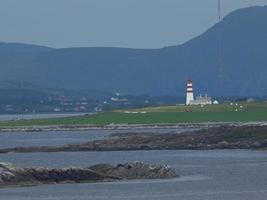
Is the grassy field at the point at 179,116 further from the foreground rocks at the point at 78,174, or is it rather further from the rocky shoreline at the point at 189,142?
the foreground rocks at the point at 78,174

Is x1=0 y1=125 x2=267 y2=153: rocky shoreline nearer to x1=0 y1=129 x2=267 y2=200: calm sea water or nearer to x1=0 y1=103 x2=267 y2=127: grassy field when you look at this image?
x1=0 y1=129 x2=267 y2=200: calm sea water

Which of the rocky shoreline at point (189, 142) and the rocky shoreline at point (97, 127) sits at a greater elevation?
the rocky shoreline at point (97, 127)

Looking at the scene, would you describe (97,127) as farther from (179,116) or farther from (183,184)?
(183,184)

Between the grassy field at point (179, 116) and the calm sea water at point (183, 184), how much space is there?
1876 inches

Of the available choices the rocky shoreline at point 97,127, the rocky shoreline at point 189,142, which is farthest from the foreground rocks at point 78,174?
the rocky shoreline at point 97,127

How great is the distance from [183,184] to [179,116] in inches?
3108

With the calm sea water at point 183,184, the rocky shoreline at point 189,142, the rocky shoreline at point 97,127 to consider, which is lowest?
the calm sea water at point 183,184

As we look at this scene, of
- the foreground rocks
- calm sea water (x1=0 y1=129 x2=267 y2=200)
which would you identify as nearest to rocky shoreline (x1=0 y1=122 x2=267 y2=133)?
calm sea water (x1=0 y1=129 x2=267 y2=200)

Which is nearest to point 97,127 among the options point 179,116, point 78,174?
point 179,116

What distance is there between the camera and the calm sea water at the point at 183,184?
5334 cm

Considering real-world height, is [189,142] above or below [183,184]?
above

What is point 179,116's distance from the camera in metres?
138

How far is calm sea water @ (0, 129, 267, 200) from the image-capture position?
175 ft

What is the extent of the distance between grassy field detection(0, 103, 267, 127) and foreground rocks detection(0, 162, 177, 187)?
64.3 meters
